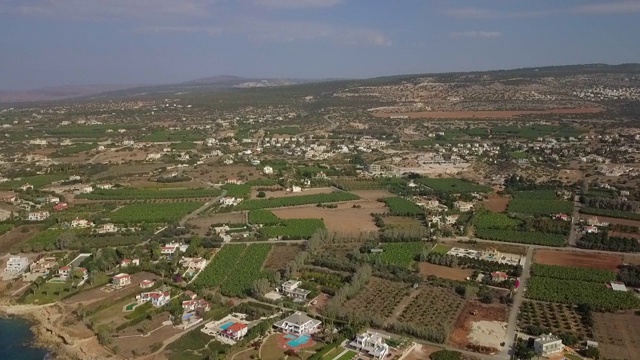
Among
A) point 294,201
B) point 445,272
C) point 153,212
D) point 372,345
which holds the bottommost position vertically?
point 445,272

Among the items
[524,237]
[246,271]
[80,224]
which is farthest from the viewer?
[80,224]

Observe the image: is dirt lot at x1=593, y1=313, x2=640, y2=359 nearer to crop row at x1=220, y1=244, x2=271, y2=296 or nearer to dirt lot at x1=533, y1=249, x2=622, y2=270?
dirt lot at x1=533, y1=249, x2=622, y2=270

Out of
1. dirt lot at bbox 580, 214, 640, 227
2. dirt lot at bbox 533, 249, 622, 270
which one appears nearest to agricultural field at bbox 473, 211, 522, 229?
dirt lot at bbox 533, 249, 622, 270

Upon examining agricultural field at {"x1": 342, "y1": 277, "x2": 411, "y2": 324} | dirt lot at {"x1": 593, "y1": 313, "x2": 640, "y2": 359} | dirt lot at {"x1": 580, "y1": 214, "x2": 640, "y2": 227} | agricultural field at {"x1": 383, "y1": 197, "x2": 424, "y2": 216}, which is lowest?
dirt lot at {"x1": 593, "y1": 313, "x2": 640, "y2": 359}

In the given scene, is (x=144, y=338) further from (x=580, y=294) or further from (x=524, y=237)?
(x=524, y=237)

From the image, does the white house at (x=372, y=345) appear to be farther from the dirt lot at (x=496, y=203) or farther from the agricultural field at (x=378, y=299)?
the dirt lot at (x=496, y=203)

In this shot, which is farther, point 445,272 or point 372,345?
point 445,272

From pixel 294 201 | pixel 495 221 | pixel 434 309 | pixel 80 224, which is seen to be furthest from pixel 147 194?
pixel 434 309
